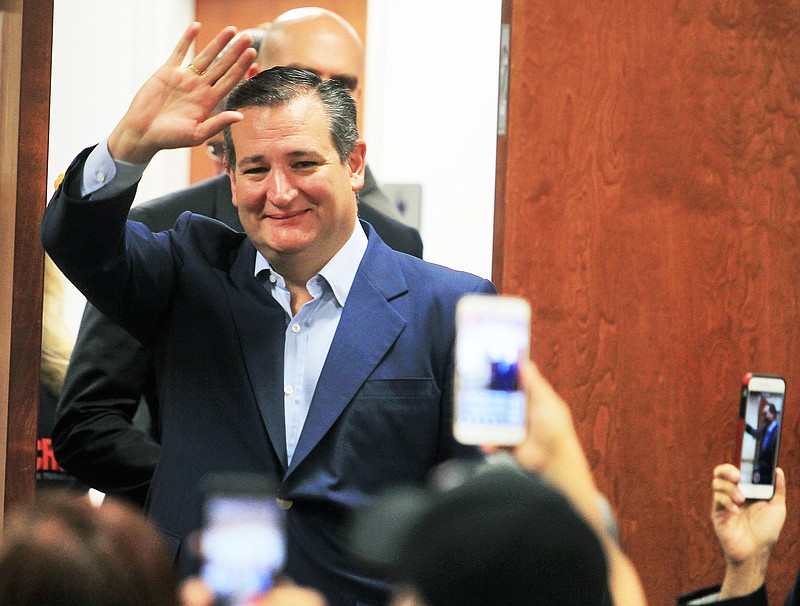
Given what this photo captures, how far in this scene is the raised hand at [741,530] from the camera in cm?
189

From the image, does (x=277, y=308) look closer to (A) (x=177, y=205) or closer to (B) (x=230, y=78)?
(B) (x=230, y=78)

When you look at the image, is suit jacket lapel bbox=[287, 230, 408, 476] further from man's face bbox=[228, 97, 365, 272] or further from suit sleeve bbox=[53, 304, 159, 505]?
suit sleeve bbox=[53, 304, 159, 505]

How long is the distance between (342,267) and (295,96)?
291 millimetres

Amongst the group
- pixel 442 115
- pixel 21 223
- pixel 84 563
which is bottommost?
pixel 84 563

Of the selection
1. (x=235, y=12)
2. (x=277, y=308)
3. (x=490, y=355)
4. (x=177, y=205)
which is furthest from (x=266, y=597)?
(x=235, y=12)

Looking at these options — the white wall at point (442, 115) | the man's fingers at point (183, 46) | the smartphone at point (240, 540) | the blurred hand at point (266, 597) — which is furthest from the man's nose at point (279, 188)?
the white wall at point (442, 115)

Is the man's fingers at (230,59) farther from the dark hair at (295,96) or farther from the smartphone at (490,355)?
the smartphone at (490,355)

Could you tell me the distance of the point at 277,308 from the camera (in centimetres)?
198

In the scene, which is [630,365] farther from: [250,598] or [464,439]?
[250,598]

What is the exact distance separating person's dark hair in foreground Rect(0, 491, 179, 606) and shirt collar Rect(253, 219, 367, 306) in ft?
3.88

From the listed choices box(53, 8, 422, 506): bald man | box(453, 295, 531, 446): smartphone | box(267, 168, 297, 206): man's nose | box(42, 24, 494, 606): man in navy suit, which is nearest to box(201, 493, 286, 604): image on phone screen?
box(453, 295, 531, 446): smartphone

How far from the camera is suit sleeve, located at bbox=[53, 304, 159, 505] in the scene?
7.43 feet

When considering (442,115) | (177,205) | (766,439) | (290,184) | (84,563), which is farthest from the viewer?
(442,115)

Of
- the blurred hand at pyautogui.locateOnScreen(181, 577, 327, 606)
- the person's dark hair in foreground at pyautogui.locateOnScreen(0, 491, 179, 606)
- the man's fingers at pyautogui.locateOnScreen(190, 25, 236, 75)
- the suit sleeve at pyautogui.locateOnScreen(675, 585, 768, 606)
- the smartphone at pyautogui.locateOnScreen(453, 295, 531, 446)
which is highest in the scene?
the man's fingers at pyautogui.locateOnScreen(190, 25, 236, 75)
